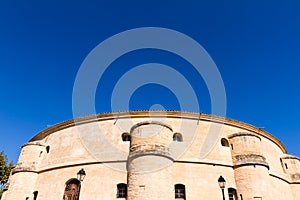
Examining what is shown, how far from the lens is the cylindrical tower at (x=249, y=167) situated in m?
16.1

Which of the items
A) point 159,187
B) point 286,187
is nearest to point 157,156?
point 159,187

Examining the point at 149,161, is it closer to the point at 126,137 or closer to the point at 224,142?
the point at 126,137

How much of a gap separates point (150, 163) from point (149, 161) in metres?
0.13

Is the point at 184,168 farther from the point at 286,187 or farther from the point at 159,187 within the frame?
the point at 286,187

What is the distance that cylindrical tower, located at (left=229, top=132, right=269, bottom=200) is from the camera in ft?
53.0

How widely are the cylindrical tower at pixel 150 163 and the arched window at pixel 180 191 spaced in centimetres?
143

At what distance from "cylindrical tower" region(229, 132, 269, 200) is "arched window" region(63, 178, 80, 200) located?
10923mm

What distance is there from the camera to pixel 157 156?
15.0 meters

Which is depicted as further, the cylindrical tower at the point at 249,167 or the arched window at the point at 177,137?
the arched window at the point at 177,137

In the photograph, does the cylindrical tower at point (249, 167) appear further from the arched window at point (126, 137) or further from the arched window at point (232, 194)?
the arched window at point (126, 137)

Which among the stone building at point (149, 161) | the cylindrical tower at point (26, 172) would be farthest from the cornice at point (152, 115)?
the cylindrical tower at point (26, 172)

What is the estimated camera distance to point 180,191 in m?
16.0

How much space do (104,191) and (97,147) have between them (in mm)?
3225

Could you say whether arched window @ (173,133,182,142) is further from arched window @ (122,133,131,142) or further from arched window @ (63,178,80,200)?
arched window @ (63,178,80,200)
